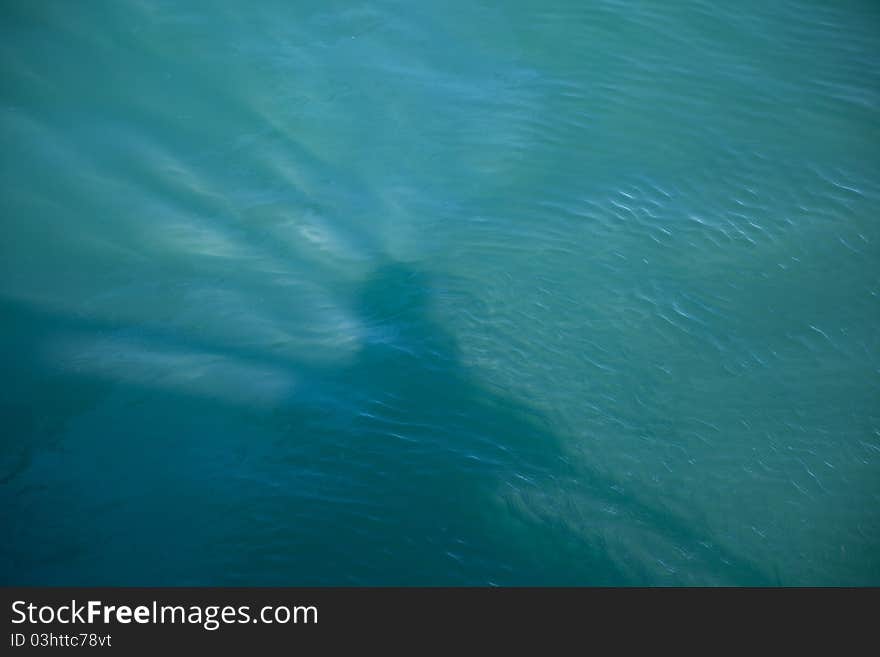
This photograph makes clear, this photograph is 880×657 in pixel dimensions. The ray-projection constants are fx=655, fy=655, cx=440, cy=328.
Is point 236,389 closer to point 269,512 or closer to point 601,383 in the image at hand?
point 269,512

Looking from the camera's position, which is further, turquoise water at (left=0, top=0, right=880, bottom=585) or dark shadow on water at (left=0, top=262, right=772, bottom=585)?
turquoise water at (left=0, top=0, right=880, bottom=585)

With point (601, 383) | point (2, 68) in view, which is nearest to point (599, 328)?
point (601, 383)

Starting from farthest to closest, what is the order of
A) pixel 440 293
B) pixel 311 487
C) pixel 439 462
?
pixel 440 293 → pixel 439 462 → pixel 311 487

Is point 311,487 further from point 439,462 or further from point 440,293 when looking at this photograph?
point 440,293

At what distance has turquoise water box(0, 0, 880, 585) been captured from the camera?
3328 millimetres

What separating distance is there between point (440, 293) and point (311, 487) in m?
1.48

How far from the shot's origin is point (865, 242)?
4520 millimetres

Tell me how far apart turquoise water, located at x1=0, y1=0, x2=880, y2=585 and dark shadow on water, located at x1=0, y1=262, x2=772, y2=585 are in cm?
2

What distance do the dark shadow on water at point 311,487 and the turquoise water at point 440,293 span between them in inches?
0.6

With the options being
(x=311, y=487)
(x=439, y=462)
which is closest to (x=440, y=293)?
(x=439, y=462)

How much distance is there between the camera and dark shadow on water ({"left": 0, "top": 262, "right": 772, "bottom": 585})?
316cm

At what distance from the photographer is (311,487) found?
340 cm

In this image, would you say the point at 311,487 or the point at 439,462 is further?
the point at 439,462

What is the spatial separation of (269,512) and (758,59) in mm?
5318
